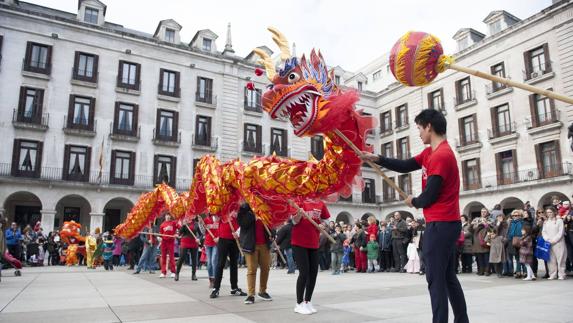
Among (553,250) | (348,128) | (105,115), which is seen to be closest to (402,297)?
(348,128)

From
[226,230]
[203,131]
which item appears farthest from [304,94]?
[203,131]

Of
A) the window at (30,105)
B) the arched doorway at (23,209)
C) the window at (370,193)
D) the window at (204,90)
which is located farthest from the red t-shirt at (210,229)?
the window at (370,193)

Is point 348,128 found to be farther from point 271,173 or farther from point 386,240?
point 386,240

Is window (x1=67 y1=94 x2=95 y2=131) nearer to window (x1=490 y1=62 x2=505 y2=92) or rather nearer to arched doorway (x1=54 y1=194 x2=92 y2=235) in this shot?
arched doorway (x1=54 y1=194 x2=92 y2=235)

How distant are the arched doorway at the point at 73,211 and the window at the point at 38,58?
7.77 metres

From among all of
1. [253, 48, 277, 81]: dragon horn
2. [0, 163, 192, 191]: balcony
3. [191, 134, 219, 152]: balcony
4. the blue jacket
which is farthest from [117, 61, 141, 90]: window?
[253, 48, 277, 81]: dragon horn

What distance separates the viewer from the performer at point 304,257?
5629mm

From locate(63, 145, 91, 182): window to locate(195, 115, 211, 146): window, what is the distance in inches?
269

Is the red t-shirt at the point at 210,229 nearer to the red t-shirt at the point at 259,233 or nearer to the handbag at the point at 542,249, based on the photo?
the red t-shirt at the point at 259,233

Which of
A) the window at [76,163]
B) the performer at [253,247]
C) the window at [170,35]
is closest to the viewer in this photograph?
the performer at [253,247]

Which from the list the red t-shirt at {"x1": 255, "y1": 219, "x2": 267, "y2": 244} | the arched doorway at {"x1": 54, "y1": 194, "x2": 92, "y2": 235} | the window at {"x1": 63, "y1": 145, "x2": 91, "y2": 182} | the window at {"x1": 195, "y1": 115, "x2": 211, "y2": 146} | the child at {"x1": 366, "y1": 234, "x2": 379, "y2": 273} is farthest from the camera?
the window at {"x1": 195, "y1": 115, "x2": 211, "y2": 146}

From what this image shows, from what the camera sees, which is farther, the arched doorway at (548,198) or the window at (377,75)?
the window at (377,75)

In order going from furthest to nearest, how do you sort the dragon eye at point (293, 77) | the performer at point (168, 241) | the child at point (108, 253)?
the child at point (108, 253), the performer at point (168, 241), the dragon eye at point (293, 77)

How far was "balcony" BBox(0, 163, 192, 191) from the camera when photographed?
2303 centimetres
